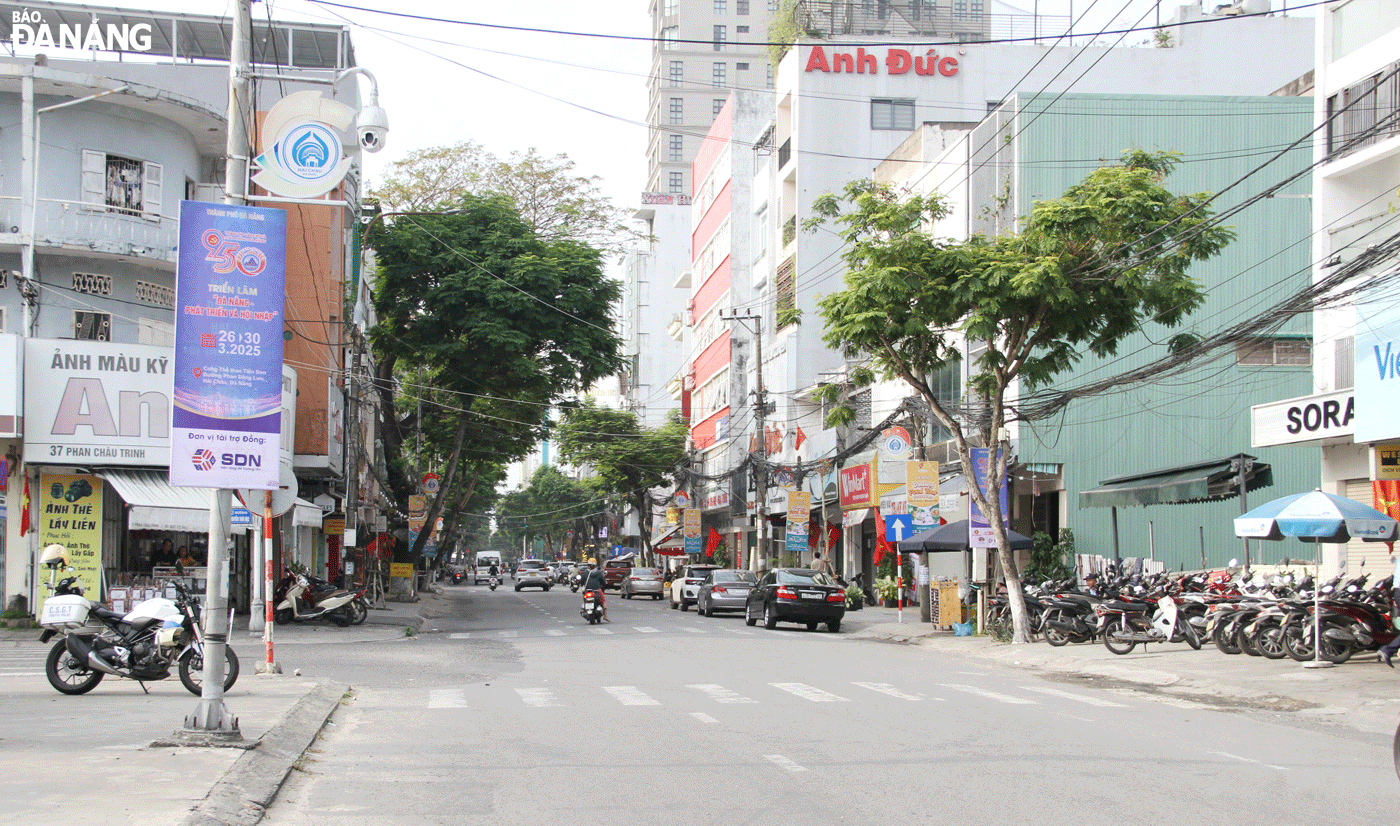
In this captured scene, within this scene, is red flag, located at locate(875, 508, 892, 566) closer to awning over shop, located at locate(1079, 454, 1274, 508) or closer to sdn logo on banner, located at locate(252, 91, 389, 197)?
awning over shop, located at locate(1079, 454, 1274, 508)

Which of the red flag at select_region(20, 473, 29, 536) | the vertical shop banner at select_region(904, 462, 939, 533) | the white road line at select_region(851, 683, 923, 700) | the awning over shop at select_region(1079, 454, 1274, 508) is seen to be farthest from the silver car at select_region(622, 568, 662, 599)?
the white road line at select_region(851, 683, 923, 700)

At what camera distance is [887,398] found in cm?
4097

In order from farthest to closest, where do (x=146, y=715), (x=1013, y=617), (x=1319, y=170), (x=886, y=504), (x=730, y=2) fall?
(x=730, y=2) < (x=886, y=504) < (x=1013, y=617) < (x=1319, y=170) < (x=146, y=715)

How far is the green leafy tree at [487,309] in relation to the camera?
38688 millimetres

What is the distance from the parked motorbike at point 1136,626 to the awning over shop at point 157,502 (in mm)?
15662

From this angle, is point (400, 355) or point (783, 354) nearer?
point (400, 355)

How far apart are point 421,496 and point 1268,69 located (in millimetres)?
32109

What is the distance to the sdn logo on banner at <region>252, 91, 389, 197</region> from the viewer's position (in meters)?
11.1

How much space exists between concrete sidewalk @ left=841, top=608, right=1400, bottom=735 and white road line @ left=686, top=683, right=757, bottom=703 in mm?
5153

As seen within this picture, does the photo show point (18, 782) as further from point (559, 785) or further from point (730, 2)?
point (730, 2)

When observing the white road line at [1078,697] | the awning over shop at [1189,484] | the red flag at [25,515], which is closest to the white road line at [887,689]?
the white road line at [1078,697]

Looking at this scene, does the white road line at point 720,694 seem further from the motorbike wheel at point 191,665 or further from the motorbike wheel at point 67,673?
the motorbike wheel at point 67,673

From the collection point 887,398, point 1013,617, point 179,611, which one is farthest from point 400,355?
point 179,611

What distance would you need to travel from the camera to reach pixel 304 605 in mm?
29078
